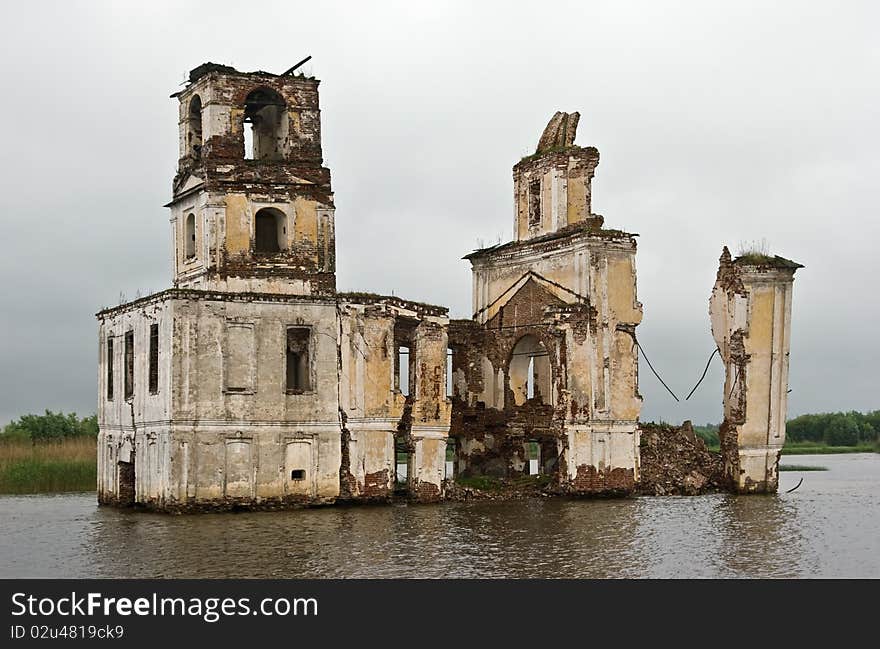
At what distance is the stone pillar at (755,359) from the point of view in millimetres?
37938

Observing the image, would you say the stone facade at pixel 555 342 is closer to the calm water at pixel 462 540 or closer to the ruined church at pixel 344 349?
the ruined church at pixel 344 349

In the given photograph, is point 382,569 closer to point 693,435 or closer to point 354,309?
point 354,309

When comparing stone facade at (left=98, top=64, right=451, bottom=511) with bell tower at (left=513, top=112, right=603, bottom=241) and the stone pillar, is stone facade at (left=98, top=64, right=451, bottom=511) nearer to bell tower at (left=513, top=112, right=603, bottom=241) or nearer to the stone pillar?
bell tower at (left=513, top=112, right=603, bottom=241)

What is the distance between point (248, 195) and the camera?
33.2 m

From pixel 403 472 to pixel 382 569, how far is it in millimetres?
29808

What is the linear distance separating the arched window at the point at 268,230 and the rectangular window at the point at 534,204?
8.51 m

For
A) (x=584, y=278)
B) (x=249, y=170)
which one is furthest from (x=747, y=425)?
(x=249, y=170)

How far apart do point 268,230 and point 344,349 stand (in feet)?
14.3

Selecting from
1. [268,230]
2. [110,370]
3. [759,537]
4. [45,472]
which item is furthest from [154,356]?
[759,537]

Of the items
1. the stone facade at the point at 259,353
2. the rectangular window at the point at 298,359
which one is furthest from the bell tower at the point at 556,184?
the rectangular window at the point at 298,359

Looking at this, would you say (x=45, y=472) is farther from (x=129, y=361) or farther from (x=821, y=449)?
(x=821, y=449)

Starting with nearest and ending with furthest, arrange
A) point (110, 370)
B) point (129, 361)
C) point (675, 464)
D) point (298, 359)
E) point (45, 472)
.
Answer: point (129, 361) < point (298, 359) < point (110, 370) < point (675, 464) < point (45, 472)
